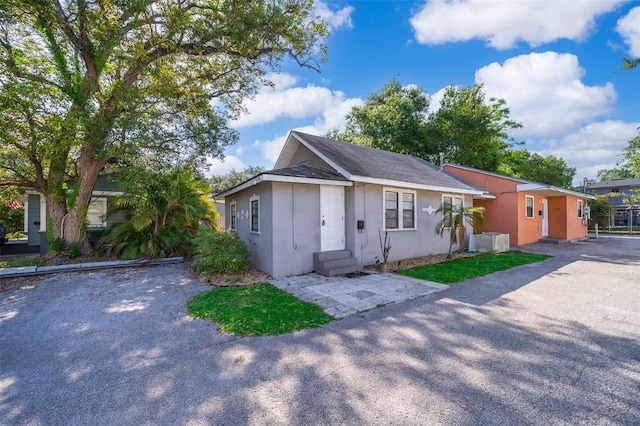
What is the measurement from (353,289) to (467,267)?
4273 millimetres

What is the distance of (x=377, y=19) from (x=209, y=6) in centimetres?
588

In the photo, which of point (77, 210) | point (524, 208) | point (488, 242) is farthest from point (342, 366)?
point (524, 208)

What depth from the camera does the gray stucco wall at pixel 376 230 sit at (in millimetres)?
8414

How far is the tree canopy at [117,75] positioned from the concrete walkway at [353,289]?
7.17m

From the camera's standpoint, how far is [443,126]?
22.9m

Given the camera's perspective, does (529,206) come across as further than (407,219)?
Yes

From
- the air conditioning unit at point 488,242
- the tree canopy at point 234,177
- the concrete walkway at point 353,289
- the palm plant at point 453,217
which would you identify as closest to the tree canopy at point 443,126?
the air conditioning unit at point 488,242

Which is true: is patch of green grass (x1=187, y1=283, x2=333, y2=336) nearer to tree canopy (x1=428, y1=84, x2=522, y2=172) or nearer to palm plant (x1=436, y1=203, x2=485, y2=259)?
palm plant (x1=436, y1=203, x2=485, y2=259)

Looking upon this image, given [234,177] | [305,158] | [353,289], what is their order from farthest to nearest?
[234,177]
[305,158]
[353,289]

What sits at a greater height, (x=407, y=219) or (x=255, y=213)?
(x=255, y=213)

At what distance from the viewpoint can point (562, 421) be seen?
7.14 feet

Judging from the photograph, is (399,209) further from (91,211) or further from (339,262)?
(91,211)

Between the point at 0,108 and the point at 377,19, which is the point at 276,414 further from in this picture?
the point at 377,19

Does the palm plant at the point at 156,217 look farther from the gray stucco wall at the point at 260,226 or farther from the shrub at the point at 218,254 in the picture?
the shrub at the point at 218,254
